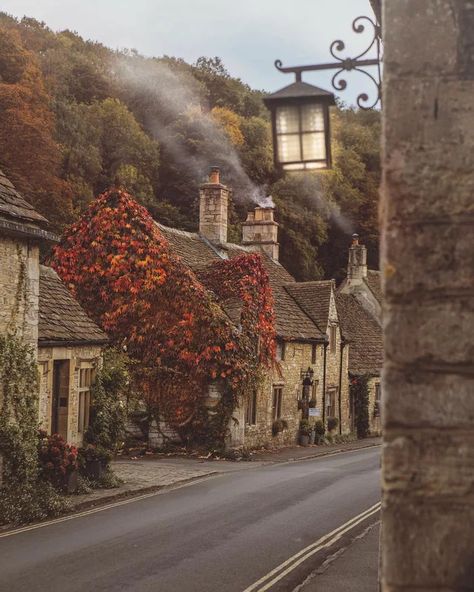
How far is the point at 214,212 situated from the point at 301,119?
31.5m

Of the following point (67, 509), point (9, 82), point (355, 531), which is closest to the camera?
point (355, 531)

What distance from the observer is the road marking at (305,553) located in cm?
1052

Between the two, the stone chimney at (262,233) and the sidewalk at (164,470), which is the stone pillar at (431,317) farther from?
the stone chimney at (262,233)

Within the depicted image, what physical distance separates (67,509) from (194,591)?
6370 millimetres

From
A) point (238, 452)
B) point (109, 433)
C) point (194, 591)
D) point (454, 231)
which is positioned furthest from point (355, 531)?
point (238, 452)

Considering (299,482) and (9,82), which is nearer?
(299,482)

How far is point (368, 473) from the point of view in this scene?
23.3m

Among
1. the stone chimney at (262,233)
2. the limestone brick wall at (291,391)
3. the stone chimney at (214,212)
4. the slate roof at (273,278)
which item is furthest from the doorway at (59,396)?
the stone chimney at (262,233)

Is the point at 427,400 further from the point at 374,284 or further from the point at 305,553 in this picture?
the point at 374,284

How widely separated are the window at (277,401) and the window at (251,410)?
1.92m

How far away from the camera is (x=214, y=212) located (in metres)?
37.8

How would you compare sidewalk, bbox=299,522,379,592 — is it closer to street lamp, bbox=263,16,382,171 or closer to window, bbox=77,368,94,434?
street lamp, bbox=263,16,382,171

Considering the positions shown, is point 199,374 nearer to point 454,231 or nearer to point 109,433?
point 109,433

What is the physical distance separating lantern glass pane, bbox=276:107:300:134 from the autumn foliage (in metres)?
20.5
